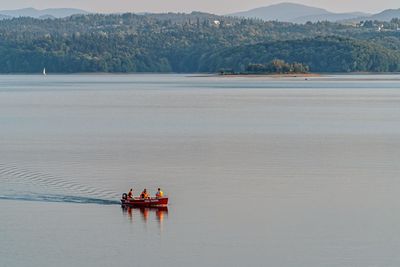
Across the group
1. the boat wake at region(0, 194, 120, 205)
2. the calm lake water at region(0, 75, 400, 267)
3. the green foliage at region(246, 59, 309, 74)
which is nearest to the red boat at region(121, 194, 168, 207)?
the calm lake water at region(0, 75, 400, 267)

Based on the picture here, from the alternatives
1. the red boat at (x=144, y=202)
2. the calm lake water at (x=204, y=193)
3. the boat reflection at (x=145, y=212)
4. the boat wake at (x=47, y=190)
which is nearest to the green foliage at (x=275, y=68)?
the calm lake water at (x=204, y=193)

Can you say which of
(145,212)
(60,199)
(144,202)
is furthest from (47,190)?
(145,212)

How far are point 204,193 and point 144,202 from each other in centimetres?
222

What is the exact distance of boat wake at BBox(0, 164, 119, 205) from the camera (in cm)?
2656

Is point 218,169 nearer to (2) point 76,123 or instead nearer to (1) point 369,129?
(1) point 369,129

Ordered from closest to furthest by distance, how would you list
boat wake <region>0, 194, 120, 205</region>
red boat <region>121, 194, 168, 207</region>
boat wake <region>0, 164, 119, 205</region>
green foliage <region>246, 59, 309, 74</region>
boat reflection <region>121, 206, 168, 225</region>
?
boat reflection <region>121, 206, 168, 225</region>
red boat <region>121, 194, 168, 207</region>
boat wake <region>0, 194, 120, 205</region>
boat wake <region>0, 164, 119, 205</region>
green foliage <region>246, 59, 309, 74</region>

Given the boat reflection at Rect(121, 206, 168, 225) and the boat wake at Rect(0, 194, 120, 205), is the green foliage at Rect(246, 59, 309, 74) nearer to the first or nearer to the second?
the boat wake at Rect(0, 194, 120, 205)

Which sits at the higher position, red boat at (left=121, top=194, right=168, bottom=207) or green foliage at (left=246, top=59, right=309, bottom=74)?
red boat at (left=121, top=194, right=168, bottom=207)

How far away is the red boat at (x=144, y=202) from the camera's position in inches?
989

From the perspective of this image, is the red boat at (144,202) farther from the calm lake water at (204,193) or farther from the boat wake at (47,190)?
the boat wake at (47,190)

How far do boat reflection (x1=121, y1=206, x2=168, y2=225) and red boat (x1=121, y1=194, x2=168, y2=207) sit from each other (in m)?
0.08

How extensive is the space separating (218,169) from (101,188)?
198 inches

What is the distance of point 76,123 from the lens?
5362 centimetres

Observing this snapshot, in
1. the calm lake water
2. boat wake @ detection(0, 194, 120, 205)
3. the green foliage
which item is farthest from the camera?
the green foliage
